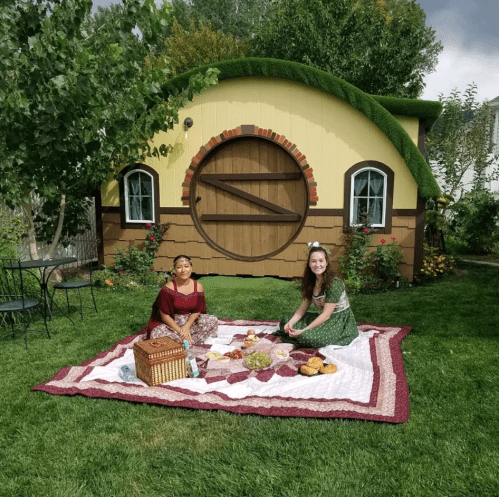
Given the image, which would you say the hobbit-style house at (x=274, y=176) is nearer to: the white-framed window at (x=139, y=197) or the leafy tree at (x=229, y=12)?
the white-framed window at (x=139, y=197)

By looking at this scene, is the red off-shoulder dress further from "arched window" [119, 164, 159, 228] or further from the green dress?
"arched window" [119, 164, 159, 228]

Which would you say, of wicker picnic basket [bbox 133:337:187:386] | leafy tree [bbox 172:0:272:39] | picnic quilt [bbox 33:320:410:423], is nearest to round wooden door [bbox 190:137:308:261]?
picnic quilt [bbox 33:320:410:423]

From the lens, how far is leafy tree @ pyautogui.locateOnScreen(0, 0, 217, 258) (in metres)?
5.83

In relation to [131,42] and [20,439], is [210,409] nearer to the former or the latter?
[20,439]

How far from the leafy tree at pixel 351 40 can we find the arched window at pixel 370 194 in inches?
513

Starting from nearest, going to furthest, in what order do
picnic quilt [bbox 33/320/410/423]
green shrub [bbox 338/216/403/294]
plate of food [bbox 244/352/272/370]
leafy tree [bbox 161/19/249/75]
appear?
picnic quilt [bbox 33/320/410/423] → plate of food [bbox 244/352/272/370] → green shrub [bbox 338/216/403/294] → leafy tree [bbox 161/19/249/75]

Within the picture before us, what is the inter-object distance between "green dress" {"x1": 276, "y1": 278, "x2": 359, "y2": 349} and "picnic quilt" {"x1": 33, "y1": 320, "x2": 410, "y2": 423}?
9cm

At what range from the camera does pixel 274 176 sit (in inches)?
324

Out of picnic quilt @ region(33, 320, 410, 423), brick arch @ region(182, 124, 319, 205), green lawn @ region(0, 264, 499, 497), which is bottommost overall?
green lawn @ region(0, 264, 499, 497)

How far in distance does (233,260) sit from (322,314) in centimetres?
400

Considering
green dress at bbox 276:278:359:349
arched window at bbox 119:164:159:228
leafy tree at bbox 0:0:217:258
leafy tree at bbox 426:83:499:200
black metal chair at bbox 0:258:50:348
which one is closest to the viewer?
green dress at bbox 276:278:359:349

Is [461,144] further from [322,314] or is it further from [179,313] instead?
[179,313]

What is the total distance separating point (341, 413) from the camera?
3.27m

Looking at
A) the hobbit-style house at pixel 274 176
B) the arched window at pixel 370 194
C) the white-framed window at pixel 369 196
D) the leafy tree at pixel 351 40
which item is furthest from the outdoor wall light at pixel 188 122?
the leafy tree at pixel 351 40
